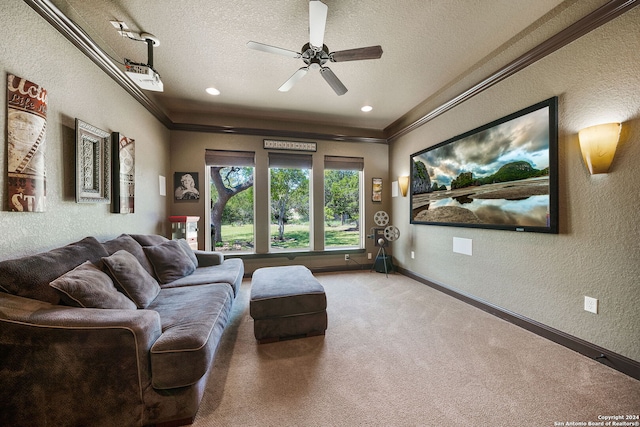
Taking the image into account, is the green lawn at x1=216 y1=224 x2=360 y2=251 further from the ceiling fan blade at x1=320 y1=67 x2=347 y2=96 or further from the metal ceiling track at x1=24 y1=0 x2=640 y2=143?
the ceiling fan blade at x1=320 y1=67 x2=347 y2=96

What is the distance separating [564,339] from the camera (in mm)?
2033

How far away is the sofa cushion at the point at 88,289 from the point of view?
1323 mm

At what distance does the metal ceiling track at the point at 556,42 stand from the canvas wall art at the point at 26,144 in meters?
4.14

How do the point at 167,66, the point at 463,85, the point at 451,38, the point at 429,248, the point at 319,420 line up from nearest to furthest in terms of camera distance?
the point at 319,420 → the point at 451,38 → the point at 167,66 → the point at 463,85 → the point at 429,248

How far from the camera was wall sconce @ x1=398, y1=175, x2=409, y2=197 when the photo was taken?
4.28 metres

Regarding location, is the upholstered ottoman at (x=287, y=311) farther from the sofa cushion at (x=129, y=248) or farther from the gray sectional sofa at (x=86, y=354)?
the sofa cushion at (x=129, y=248)

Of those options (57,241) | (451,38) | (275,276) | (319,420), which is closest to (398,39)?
(451,38)

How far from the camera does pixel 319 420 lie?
4.35 feet

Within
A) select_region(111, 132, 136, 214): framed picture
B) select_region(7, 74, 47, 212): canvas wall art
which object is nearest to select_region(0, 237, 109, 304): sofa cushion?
select_region(7, 74, 47, 212): canvas wall art

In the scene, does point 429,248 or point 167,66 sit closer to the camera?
point 167,66

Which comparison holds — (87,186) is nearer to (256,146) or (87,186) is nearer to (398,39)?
(256,146)

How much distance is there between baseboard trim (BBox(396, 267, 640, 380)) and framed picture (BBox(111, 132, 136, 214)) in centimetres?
432

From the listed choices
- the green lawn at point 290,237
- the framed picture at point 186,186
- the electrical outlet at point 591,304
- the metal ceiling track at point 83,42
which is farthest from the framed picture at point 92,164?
the electrical outlet at point 591,304

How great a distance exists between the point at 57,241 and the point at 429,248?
431 centimetres
